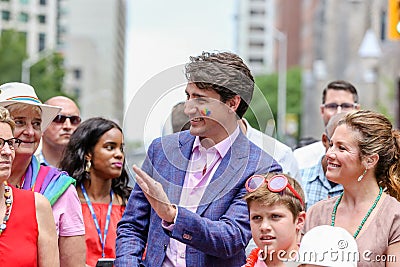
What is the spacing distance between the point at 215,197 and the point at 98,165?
210cm

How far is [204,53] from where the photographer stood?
4.84 m

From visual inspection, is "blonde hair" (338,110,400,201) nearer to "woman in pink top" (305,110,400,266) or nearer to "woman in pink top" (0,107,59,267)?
"woman in pink top" (305,110,400,266)

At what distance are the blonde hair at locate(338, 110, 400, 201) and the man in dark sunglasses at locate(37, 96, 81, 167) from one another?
134 inches

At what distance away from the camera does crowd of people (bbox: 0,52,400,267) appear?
15.1 feet

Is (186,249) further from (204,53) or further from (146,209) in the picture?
(204,53)

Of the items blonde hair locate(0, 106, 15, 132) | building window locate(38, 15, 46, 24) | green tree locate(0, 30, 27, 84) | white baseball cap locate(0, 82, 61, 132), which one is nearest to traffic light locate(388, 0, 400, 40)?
white baseball cap locate(0, 82, 61, 132)

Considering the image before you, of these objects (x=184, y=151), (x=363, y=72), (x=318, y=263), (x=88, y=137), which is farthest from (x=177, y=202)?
(x=363, y=72)

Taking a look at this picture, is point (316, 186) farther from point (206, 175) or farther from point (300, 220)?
point (206, 175)

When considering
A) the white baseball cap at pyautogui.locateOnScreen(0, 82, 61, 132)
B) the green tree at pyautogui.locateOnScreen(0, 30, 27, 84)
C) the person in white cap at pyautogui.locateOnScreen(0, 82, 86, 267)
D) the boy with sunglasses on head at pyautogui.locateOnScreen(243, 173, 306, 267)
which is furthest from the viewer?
the green tree at pyautogui.locateOnScreen(0, 30, 27, 84)

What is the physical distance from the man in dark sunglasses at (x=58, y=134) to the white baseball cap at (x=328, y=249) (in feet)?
12.9

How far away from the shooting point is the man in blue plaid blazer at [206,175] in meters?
4.67

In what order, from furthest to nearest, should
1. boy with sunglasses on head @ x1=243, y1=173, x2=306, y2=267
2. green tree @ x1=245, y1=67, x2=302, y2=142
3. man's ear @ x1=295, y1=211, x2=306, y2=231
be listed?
green tree @ x1=245, y1=67, x2=302, y2=142
man's ear @ x1=295, y1=211, x2=306, y2=231
boy with sunglasses on head @ x1=243, y1=173, x2=306, y2=267

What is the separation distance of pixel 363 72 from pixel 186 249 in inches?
1581

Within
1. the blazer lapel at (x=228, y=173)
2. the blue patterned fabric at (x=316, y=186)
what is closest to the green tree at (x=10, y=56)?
the blue patterned fabric at (x=316, y=186)
